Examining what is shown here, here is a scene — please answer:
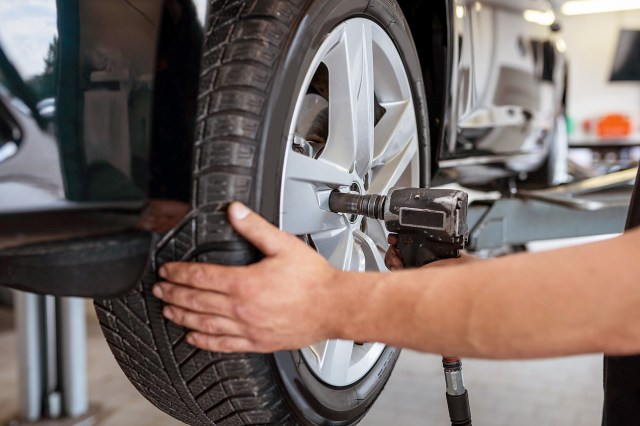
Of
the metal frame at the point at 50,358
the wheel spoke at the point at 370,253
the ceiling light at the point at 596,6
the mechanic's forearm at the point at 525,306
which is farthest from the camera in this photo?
the ceiling light at the point at 596,6

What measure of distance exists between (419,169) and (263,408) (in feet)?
2.19

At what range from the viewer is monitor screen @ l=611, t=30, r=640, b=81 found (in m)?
8.07

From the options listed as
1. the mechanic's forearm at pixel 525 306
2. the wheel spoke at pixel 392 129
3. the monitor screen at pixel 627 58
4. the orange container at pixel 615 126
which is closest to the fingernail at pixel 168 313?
the mechanic's forearm at pixel 525 306

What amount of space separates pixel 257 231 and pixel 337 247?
361 millimetres

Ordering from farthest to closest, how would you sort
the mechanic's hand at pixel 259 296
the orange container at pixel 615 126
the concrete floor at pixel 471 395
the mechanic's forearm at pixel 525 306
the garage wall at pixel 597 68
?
the garage wall at pixel 597 68, the orange container at pixel 615 126, the concrete floor at pixel 471 395, the mechanic's hand at pixel 259 296, the mechanic's forearm at pixel 525 306

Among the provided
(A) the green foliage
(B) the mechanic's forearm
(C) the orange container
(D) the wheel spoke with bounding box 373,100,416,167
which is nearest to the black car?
(A) the green foliage

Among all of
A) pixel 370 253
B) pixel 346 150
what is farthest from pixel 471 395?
pixel 346 150

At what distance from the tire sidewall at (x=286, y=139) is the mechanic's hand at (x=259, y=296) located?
68mm

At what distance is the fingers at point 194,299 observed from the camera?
0.75 m

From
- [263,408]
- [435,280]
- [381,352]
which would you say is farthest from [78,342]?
[435,280]

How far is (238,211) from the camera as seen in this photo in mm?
780

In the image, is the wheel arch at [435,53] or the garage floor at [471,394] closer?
the wheel arch at [435,53]

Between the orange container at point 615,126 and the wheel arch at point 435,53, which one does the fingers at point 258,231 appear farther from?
the orange container at point 615,126

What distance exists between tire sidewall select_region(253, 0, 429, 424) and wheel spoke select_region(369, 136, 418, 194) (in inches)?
6.5
